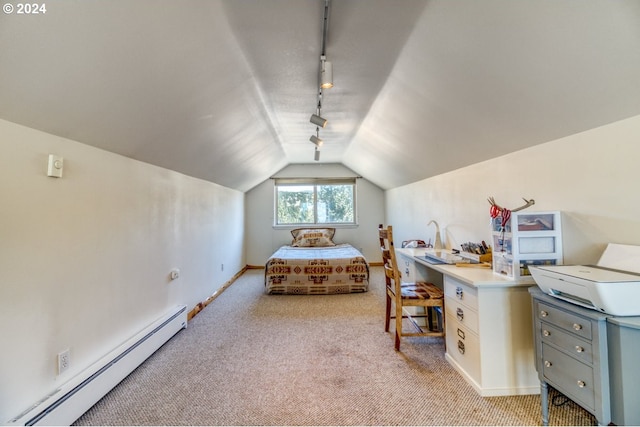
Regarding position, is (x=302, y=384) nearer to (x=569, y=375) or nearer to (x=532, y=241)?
(x=569, y=375)

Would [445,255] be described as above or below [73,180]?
below

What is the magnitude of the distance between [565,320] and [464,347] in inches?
29.9

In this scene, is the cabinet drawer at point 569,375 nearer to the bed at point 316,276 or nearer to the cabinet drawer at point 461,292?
the cabinet drawer at point 461,292

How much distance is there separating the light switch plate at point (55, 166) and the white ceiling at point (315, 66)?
0.49 ft

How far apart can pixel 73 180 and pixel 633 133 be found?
10.6 ft

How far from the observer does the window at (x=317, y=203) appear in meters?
5.89

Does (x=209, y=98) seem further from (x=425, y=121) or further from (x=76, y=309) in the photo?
(x=425, y=121)

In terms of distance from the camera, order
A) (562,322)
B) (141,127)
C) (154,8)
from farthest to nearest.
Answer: (141,127), (562,322), (154,8)

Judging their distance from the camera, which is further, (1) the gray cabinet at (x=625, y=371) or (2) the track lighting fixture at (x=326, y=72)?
(2) the track lighting fixture at (x=326, y=72)

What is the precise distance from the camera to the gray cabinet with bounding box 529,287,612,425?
112 centimetres

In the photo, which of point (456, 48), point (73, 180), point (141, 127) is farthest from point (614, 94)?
point (73, 180)

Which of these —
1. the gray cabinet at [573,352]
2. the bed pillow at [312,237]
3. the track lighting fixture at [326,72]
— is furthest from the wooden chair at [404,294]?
the bed pillow at [312,237]

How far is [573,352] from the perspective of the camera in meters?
1.24

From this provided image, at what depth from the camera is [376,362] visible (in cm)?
207
